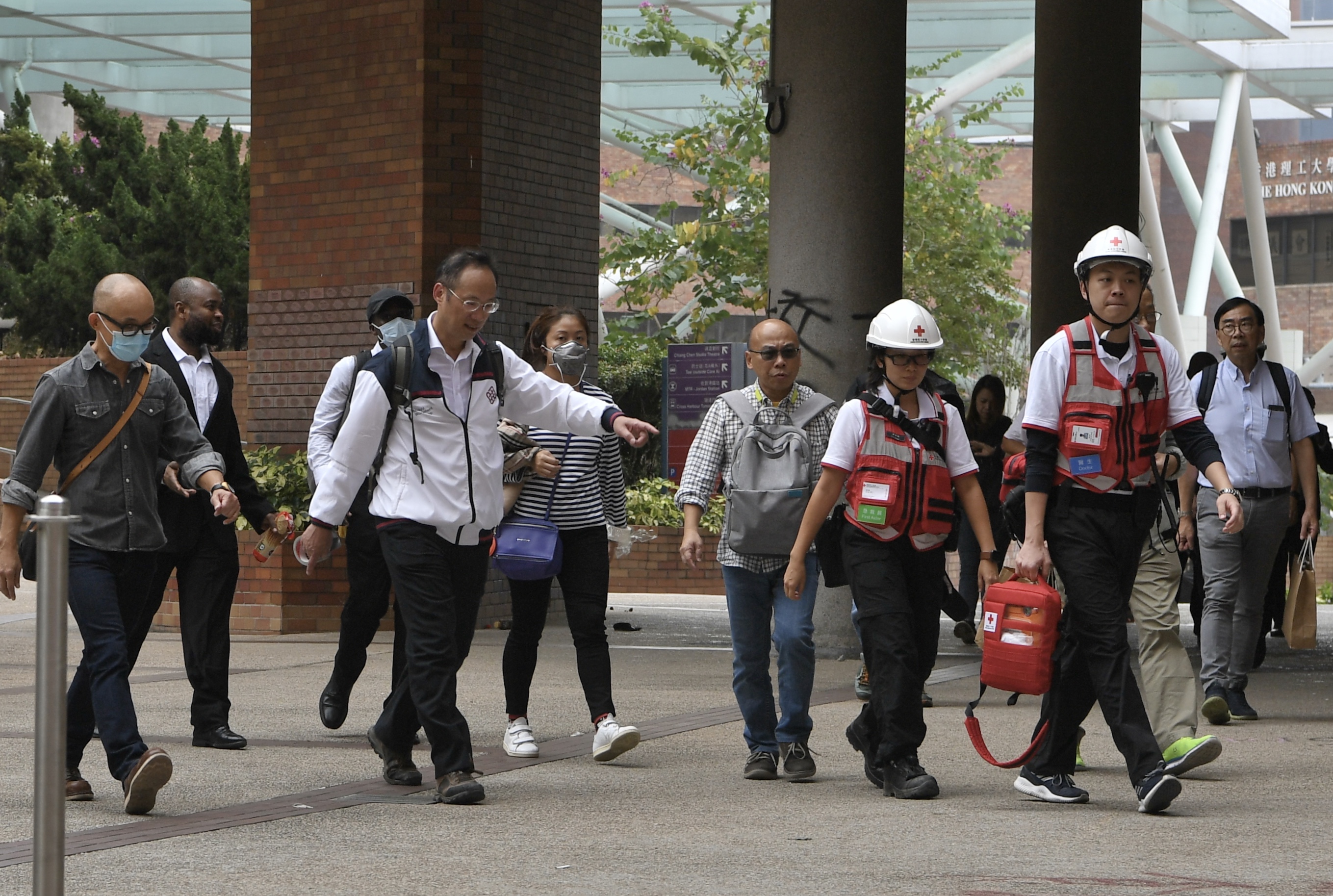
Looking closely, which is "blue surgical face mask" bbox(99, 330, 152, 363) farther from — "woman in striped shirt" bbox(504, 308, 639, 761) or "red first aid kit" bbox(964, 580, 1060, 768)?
"red first aid kit" bbox(964, 580, 1060, 768)

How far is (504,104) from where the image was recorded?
13.7 m

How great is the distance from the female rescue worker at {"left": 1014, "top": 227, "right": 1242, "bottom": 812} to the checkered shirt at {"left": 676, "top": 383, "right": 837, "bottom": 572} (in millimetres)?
1181

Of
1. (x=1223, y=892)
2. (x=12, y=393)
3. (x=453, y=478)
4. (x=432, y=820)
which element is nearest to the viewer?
(x=1223, y=892)

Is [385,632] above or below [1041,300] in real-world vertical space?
below

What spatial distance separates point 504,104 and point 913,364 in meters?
→ 7.35

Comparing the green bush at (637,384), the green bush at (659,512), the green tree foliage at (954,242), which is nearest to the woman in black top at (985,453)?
the green bush at (659,512)

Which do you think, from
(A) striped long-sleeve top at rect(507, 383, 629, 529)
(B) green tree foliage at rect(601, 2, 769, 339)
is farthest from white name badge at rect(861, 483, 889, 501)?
(B) green tree foliage at rect(601, 2, 769, 339)

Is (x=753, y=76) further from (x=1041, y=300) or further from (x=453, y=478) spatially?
(x=453, y=478)

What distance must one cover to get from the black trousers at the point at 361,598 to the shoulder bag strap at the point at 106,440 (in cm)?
148

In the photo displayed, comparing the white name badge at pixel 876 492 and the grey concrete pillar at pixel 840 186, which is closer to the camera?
the white name badge at pixel 876 492

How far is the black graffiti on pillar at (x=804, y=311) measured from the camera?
12.3m

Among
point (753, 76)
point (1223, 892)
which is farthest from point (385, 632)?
point (753, 76)

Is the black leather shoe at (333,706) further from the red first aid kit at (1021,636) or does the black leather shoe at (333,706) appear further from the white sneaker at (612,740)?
the red first aid kit at (1021,636)

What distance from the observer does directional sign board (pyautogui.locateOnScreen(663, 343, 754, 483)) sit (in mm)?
18156
